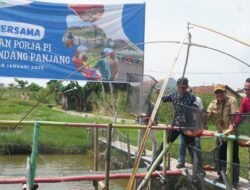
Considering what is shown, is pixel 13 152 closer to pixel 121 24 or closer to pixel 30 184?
pixel 121 24

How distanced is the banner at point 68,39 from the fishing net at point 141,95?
1.30m

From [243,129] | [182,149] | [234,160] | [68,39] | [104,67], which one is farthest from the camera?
[104,67]

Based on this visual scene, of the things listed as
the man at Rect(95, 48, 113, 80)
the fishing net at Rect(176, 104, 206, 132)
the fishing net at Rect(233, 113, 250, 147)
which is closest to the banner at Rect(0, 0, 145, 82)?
the man at Rect(95, 48, 113, 80)

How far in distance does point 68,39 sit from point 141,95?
9.55 feet

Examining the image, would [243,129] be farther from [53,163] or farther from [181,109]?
[53,163]

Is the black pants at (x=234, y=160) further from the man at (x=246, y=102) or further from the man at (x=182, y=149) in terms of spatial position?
the man at (x=182, y=149)

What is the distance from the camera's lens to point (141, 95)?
21.8 ft

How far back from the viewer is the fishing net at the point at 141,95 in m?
6.48

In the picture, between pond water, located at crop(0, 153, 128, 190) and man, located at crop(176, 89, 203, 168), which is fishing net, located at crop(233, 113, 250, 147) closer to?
man, located at crop(176, 89, 203, 168)

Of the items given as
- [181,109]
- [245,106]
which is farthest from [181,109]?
[245,106]

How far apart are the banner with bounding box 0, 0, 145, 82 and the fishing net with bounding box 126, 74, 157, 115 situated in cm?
130

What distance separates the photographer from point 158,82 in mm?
6254

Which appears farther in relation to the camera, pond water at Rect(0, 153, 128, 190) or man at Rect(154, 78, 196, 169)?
pond water at Rect(0, 153, 128, 190)

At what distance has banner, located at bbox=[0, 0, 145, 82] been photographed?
27.7 ft
